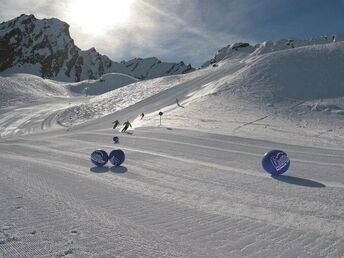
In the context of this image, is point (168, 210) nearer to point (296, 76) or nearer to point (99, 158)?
point (99, 158)

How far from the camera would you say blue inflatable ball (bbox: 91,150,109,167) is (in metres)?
10.4

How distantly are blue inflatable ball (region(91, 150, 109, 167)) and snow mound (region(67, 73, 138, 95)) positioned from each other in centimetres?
9294

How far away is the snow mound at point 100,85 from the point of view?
104 meters

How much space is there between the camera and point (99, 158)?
34.1ft

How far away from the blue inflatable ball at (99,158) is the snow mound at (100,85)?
92.9 meters

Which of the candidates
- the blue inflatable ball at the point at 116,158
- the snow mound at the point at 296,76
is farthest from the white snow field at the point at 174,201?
the snow mound at the point at 296,76

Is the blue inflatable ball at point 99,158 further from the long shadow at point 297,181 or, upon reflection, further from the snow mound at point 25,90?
the snow mound at point 25,90

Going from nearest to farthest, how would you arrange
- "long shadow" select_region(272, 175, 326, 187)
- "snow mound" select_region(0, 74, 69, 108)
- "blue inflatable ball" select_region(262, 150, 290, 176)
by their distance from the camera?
1. "long shadow" select_region(272, 175, 326, 187)
2. "blue inflatable ball" select_region(262, 150, 290, 176)
3. "snow mound" select_region(0, 74, 69, 108)

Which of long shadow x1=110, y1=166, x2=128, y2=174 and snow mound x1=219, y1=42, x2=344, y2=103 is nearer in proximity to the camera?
long shadow x1=110, y1=166, x2=128, y2=174

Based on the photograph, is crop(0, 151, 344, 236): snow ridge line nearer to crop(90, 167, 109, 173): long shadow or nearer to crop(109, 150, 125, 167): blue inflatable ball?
crop(90, 167, 109, 173): long shadow

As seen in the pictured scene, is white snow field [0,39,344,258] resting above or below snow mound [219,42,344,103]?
below

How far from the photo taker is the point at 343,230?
5.29m

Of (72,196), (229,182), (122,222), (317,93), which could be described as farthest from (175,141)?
(317,93)

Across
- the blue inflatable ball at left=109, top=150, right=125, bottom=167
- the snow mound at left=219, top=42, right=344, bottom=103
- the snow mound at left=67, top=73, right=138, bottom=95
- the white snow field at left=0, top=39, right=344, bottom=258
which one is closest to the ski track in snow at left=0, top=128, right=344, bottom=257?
the white snow field at left=0, top=39, right=344, bottom=258
